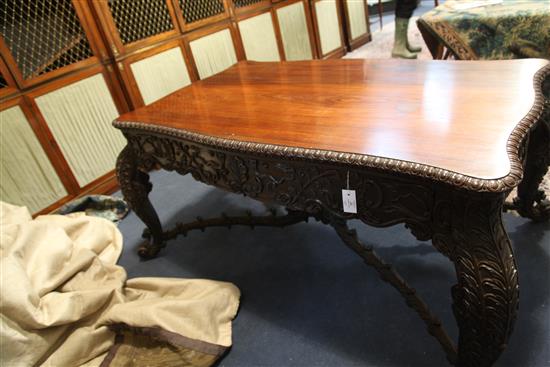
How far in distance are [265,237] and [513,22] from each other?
1697 mm

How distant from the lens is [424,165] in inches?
30.1

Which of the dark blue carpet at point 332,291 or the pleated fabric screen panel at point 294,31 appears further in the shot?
the pleated fabric screen panel at point 294,31

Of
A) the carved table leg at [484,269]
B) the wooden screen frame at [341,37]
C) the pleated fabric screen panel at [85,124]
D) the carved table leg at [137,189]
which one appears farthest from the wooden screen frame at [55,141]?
the wooden screen frame at [341,37]

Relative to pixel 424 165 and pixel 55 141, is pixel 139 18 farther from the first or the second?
pixel 424 165

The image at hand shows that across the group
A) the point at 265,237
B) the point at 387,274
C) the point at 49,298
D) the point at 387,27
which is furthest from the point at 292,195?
the point at 387,27

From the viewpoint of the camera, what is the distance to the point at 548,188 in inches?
65.2

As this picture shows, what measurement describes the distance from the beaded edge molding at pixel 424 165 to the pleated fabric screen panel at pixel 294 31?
287cm

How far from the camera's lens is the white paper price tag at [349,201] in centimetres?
92

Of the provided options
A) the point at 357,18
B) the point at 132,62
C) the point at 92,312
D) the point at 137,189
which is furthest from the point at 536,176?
the point at 357,18

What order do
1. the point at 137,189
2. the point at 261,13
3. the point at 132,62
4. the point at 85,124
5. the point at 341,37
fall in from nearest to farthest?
1. the point at 137,189
2. the point at 85,124
3. the point at 132,62
4. the point at 261,13
5. the point at 341,37

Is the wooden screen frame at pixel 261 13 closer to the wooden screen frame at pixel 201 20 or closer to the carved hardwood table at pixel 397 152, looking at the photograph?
the wooden screen frame at pixel 201 20

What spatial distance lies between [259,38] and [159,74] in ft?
3.97

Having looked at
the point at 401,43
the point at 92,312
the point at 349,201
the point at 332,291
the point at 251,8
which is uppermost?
the point at 251,8

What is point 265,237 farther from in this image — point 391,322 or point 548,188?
point 548,188
